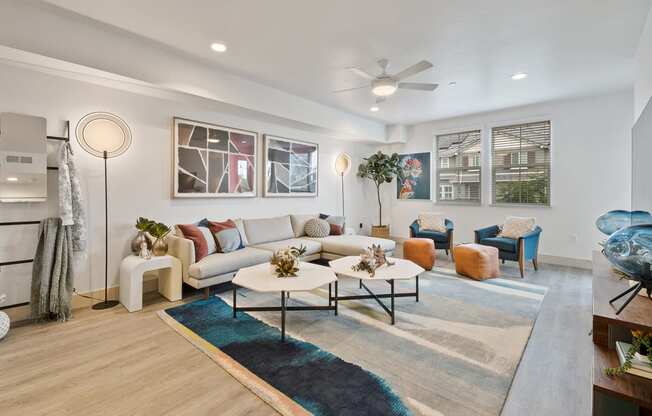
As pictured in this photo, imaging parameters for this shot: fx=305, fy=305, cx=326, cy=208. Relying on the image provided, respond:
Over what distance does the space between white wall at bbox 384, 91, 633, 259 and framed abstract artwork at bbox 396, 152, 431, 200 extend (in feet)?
3.92

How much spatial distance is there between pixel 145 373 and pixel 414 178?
6.16 metres

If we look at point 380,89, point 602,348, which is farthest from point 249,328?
point 380,89

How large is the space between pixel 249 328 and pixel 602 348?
245 cm

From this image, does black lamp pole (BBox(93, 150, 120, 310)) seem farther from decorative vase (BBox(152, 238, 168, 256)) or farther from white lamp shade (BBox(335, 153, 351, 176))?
white lamp shade (BBox(335, 153, 351, 176))

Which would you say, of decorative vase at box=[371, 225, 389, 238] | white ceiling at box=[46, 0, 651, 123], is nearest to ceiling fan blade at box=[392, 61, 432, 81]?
white ceiling at box=[46, 0, 651, 123]

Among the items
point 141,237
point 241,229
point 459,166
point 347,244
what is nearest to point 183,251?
point 141,237

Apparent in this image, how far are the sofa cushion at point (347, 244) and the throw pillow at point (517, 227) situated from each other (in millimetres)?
1864

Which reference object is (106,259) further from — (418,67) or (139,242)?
(418,67)

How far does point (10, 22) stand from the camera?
2.43m

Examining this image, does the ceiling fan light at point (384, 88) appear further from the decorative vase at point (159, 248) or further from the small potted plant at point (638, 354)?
the decorative vase at point (159, 248)

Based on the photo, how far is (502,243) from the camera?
15.1 ft

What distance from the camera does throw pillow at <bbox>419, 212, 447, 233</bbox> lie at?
5566mm

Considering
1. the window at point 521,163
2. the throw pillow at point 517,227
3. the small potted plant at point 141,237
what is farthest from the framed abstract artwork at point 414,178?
the small potted plant at point 141,237

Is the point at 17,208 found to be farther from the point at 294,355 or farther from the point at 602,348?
the point at 602,348
